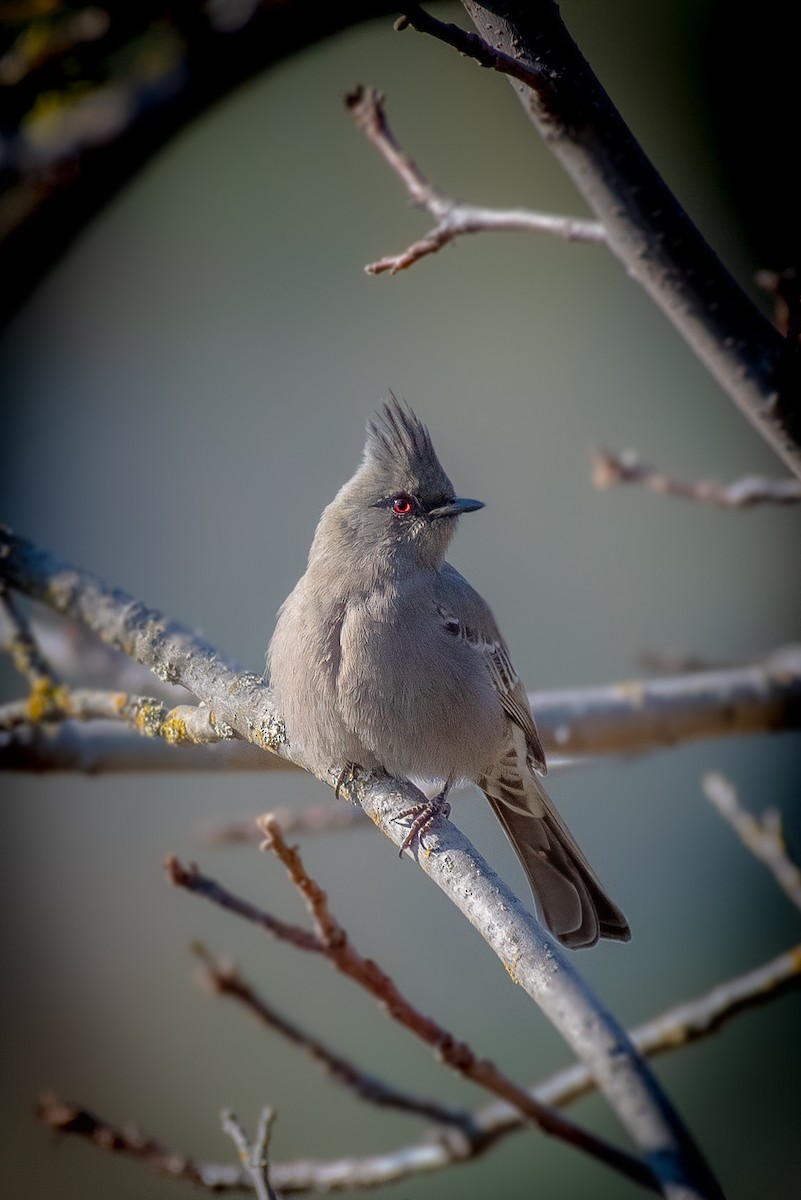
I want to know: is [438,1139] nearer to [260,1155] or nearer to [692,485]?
[260,1155]

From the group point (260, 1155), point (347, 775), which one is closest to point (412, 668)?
→ point (347, 775)

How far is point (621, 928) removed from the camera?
3215mm

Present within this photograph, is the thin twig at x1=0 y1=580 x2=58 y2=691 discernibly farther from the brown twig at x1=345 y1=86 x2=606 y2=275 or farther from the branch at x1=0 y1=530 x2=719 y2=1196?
the brown twig at x1=345 y1=86 x2=606 y2=275

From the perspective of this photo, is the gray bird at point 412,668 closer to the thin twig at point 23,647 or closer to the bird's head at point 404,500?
the bird's head at point 404,500

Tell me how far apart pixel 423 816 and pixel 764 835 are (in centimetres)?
93

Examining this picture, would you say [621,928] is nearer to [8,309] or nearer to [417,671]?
[417,671]

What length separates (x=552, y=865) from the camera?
11.3 feet

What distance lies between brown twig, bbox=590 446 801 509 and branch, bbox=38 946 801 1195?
1.30 metres

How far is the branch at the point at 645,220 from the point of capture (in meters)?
1.98

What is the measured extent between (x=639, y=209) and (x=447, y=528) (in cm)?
138

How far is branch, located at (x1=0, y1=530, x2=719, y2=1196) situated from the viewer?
1.45 meters

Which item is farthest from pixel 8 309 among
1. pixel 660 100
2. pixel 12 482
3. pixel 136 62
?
pixel 660 100

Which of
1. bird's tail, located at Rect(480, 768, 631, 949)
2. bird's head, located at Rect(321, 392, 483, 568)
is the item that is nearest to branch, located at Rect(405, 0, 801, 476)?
bird's head, located at Rect(321, 392, 483, 568)

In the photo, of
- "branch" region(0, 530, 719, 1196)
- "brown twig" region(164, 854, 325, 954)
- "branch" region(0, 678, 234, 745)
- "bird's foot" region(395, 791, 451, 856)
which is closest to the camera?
"branch" region(0, 530, 719, 1196)
